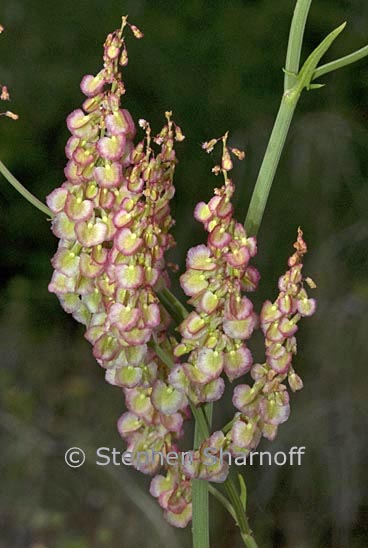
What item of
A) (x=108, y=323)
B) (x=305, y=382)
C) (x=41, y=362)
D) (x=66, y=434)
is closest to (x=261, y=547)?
(x=305, y=382)

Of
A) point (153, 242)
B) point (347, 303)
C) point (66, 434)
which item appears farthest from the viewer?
point (66, 434)

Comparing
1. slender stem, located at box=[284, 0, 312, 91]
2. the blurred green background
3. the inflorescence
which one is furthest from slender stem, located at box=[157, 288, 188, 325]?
the blurred green background

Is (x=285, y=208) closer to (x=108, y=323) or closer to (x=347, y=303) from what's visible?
(x=347, y=303)

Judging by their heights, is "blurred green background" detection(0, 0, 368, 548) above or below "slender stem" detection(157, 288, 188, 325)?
above

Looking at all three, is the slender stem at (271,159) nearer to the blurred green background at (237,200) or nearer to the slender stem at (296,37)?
the slender stem at (296,37)

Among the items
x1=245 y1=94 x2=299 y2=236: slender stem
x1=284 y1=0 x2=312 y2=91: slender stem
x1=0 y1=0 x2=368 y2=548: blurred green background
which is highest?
x1=0 y1=0 x2=368 y2=548: blurred green background

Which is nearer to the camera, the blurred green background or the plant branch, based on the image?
the plant branch

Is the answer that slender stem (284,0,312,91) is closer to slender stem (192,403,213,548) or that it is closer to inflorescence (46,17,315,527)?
inflorescence (46,17,315,527)
